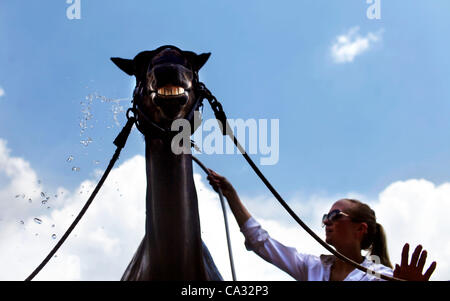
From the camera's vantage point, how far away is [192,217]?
3246mm

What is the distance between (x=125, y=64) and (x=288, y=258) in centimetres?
184

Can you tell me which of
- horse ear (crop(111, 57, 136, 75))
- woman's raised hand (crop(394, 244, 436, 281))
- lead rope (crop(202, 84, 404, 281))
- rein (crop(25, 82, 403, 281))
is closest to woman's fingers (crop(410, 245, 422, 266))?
woman's raised hand (crop(394, 244, 436, 281))

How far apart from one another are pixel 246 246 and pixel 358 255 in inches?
29.6

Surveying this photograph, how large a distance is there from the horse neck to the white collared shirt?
1.74ft

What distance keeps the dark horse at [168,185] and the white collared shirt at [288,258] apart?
1.04ft

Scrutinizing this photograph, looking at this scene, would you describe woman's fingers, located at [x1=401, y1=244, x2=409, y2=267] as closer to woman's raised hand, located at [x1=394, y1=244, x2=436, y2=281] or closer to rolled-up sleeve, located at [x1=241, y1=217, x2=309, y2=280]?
woman's raised hand, located at [x1=394, y1=244, x2=436, y2=281]

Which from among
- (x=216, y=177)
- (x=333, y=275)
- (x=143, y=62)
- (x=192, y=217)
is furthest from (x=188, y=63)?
(x=333, y=275)

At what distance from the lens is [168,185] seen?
10.6 ft

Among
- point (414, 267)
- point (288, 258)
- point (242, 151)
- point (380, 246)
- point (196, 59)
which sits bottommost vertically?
point (414, 267)

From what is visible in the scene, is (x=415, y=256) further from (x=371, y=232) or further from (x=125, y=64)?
(x=125, y=64)

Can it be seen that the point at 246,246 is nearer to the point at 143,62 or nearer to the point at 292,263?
the point at 292,263

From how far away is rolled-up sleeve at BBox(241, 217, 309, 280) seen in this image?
11.8 ft

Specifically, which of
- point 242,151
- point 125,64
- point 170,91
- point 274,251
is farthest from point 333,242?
point 125,64
